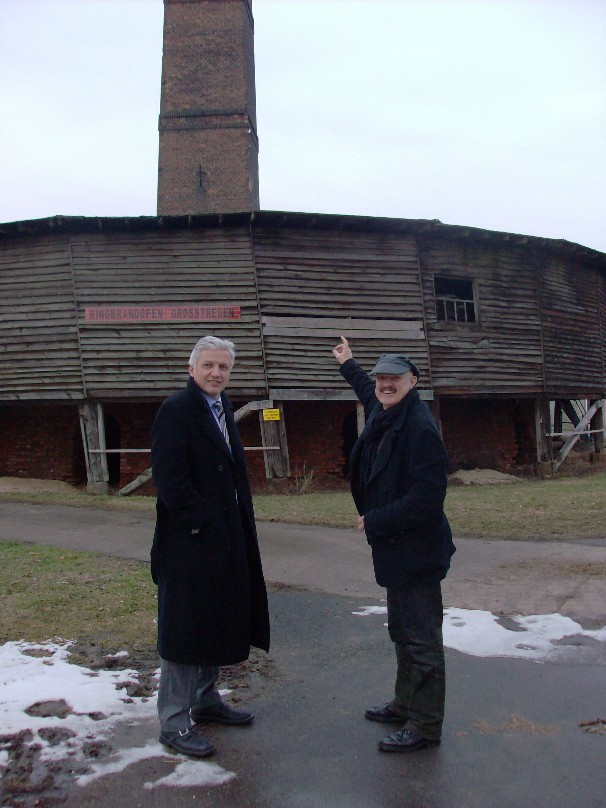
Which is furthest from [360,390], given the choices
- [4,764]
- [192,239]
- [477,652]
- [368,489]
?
[192,239]

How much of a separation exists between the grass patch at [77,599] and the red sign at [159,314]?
7.55 metres

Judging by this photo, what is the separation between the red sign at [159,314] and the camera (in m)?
14.1

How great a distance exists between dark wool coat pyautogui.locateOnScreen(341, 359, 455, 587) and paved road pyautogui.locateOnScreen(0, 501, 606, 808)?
30.2 inches

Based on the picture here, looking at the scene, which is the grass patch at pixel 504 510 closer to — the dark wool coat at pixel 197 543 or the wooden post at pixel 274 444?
the wooden post at pixel 274 444

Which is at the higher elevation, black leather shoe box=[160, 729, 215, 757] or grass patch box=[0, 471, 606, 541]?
black leather shoe box=[160, 729, 215, 757]

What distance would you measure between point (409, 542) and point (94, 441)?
12268mm

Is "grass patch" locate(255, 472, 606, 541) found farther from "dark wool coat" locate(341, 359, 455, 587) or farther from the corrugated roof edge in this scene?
the corrugated roof edge

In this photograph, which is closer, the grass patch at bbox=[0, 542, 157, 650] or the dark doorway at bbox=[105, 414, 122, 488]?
the grass patch at bbox=[0, 542, 157, 650]

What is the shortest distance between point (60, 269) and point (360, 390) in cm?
1201

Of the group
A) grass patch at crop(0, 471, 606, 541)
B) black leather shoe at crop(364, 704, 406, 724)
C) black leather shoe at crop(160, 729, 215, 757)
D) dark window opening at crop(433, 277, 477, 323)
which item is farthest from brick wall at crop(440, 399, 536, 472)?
black leather shoe at crop(160, 729, 215, 757)

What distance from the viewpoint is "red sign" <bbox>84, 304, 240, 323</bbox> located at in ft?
46.1

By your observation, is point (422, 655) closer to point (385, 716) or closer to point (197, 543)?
point (385, 716)

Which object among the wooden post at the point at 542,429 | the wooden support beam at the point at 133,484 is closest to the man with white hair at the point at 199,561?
the wooden support beam at the point at 133,484

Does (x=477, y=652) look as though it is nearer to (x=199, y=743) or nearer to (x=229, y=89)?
(x=199, y=743)
